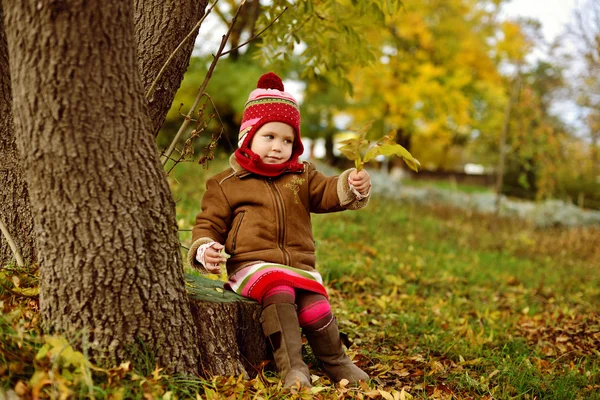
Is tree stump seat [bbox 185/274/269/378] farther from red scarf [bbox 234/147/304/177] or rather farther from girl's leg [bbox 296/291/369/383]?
red scarf [bbox 234/147/304/177]

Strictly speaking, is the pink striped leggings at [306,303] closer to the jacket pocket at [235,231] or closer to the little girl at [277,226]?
the little girl at [277,226]

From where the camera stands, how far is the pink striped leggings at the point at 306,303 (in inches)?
99.7

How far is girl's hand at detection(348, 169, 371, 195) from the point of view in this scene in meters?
2.62

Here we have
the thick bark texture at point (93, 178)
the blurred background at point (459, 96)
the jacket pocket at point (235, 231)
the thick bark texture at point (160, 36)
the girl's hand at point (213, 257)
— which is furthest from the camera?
the blurred background at point (459, 96)

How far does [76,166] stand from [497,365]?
2795 mm

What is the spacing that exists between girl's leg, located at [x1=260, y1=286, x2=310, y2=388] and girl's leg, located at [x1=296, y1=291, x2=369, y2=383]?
0.11 m

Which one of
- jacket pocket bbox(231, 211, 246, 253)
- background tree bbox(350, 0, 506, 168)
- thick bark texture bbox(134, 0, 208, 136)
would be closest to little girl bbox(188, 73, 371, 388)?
jacket pocket bbox(231, 211, 246, 253)

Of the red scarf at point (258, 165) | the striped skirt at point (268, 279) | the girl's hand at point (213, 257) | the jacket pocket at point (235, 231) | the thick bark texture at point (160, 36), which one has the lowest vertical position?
the striped skirt at point (268, 279)

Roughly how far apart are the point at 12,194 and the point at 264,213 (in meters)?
1.18

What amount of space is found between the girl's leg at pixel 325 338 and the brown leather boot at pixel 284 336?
0.11 meters

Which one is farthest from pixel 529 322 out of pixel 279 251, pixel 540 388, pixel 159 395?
pixel 159 395

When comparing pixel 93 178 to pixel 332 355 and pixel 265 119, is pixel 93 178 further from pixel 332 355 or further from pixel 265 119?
pixel 332 355

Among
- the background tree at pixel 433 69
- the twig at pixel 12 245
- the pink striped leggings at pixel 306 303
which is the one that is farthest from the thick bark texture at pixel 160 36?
the background tree at pixel 433 69

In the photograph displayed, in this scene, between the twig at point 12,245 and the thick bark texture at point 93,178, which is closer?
the thick bark texture at point 93,178
